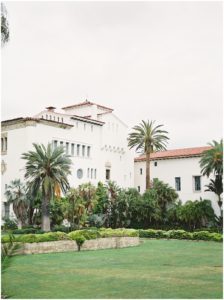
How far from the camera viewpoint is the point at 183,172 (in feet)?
117

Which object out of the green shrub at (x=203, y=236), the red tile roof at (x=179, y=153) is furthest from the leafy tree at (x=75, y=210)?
the red tile roof at (x=179, y=153)

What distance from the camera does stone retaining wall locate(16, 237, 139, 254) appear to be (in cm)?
1647

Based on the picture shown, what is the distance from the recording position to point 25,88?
695 inches

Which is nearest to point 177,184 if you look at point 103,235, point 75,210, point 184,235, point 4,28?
point 184,235

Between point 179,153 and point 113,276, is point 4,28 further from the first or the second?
point 179,153

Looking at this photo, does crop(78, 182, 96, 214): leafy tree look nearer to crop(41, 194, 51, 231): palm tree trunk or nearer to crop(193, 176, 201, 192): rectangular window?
crop(41, 194, 51, 231): palm tree trunk

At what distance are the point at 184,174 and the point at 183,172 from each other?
19cm

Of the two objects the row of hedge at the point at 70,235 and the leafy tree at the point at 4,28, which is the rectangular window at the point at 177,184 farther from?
the leafy tree at the point at 4,28

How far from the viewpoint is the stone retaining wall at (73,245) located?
16469 millimetres

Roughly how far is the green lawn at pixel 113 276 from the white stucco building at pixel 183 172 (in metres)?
17.9

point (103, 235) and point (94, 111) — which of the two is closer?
point (103, 235)

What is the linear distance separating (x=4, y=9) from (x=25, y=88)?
28.3 feet

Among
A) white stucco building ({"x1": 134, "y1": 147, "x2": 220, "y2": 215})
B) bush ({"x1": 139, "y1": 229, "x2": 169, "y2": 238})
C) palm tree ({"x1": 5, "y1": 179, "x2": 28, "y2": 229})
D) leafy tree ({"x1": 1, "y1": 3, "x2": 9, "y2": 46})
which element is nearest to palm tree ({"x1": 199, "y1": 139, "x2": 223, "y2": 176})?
bush ({"x1": 139, "y1": 229, "x2": 169, "y2": 238})

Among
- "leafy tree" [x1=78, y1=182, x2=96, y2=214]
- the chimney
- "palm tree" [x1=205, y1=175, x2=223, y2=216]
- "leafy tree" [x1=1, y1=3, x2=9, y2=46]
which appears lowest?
"leafy tree" [x1=78, y1=182, x2=96, y2=214]
